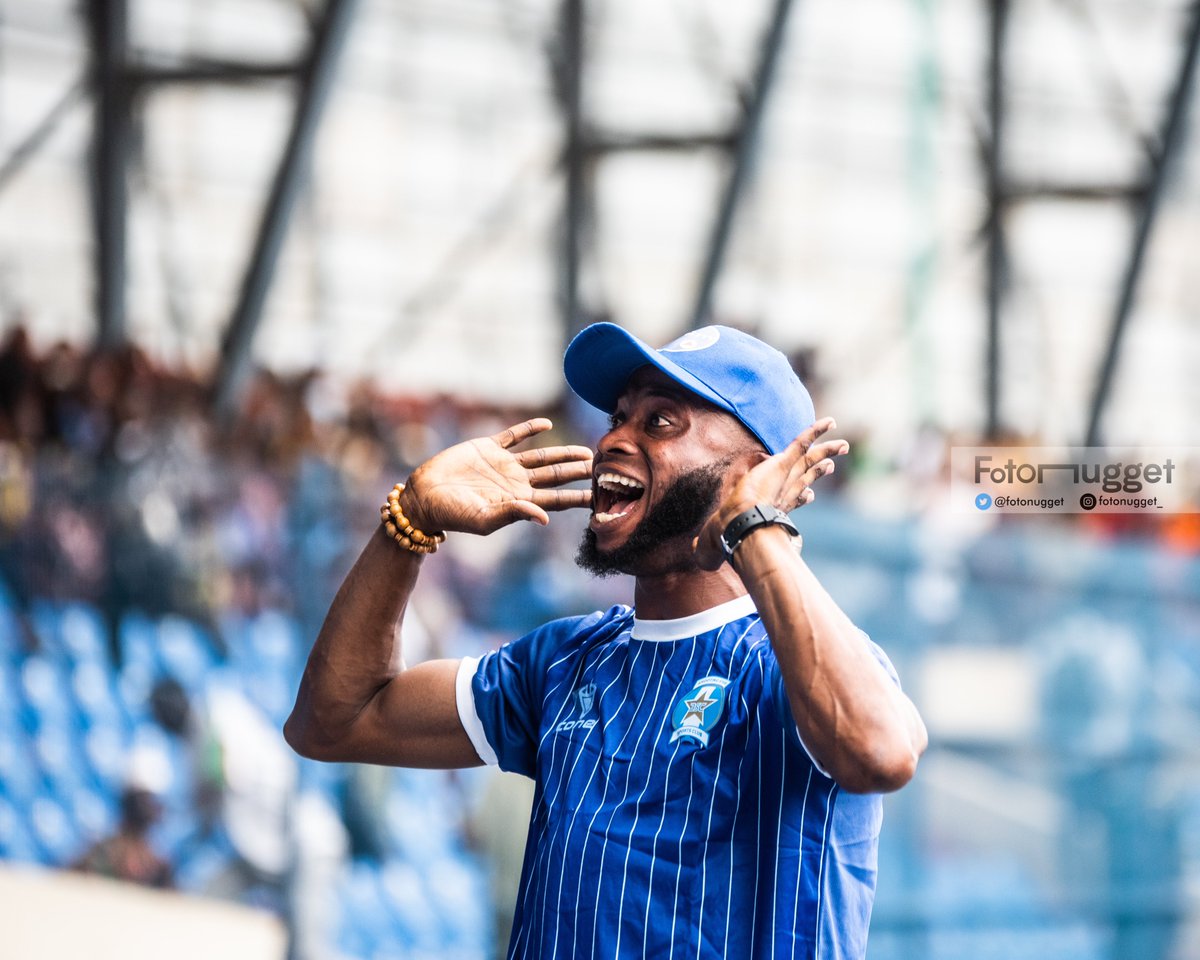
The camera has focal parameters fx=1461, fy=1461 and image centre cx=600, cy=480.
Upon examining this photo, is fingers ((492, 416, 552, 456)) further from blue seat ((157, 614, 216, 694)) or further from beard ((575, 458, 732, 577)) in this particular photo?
blue seat ((157, 614, 216, 694))

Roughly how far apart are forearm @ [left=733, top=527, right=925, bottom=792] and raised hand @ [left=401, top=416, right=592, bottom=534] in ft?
1.47

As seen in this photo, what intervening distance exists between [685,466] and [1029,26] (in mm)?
14390

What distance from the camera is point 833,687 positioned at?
175 cm

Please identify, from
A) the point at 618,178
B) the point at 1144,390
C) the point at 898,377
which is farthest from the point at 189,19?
the point at 1144,390

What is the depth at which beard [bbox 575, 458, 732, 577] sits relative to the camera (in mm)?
2068

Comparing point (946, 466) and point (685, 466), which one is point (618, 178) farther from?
point (685, 466)

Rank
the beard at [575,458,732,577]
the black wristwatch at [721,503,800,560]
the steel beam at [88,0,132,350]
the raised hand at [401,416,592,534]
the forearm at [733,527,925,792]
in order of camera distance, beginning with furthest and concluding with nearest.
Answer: the steel beam at [88,0,132,350] → the raised hand at [401,416,592,534] → the beard at [575,458,732,577] → the black wristwatch at [721,503,800,560] → the forearm at [733,527,925,792]

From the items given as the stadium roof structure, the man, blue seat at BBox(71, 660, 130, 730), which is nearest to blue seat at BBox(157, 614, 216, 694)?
blue seat at BBox(71, 660, 130, 730)

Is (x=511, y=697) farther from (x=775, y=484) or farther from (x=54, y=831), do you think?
(x=54, y=831)

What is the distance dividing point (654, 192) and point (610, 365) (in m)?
13.2

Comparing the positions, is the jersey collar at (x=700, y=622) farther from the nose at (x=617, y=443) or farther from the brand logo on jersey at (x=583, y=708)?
the nose at (x=617, y=443)

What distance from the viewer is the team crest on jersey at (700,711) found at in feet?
6.38

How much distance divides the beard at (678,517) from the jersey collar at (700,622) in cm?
7

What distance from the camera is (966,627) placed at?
18.2ft
